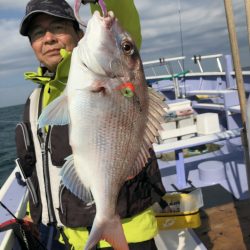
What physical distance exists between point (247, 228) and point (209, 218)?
52 centimetres

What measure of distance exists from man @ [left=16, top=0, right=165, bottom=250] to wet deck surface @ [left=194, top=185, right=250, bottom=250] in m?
1.81

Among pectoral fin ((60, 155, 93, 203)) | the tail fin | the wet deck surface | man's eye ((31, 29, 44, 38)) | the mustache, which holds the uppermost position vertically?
man's eye ((31, 29, 44, 38))

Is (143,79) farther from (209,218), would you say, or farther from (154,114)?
(209,218)

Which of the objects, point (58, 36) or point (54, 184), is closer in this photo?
point (58, 36)

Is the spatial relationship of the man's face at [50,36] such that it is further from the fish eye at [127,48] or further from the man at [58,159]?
the fish eye at [127,48]

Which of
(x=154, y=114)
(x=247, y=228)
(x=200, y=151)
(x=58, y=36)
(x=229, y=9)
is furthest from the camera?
(x=200, y=151)

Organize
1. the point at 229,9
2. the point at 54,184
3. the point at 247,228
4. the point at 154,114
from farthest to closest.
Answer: the point at 247,228, the point at 229,9, the point at 54,184, the point at 154,114

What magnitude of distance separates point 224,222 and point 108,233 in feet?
9.46

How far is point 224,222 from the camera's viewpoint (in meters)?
4.18

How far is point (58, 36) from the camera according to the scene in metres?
2.06

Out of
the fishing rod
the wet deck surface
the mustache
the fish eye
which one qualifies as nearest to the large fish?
the fish eye

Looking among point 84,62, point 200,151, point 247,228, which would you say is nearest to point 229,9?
point 84,62

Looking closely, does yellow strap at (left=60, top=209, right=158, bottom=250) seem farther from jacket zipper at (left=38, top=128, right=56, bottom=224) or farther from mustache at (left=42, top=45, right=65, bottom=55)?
mustache at (left=42, top=45, right=65, bottom=55)

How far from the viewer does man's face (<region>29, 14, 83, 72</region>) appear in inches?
80.6
